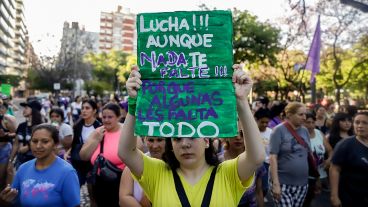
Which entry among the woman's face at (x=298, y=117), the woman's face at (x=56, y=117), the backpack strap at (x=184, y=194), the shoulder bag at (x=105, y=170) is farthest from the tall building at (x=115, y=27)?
the backpack strap at (x=184, y=194)

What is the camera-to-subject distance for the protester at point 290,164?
194 inches

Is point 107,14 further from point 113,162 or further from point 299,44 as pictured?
point 113,162

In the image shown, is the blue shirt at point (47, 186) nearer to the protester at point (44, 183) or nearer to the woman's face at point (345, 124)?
the protester at point (44, 183)

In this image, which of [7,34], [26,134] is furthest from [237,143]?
[7,34]

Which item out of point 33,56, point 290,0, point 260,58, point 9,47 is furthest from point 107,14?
point 290,0

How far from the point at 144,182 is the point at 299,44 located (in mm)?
24007

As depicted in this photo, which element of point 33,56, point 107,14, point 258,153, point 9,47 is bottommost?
point 258,153

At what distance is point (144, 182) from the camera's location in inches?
99.8

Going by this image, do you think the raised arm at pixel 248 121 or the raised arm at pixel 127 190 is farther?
the raised arm at pixel 127 190

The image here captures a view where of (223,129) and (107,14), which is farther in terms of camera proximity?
(107,14)

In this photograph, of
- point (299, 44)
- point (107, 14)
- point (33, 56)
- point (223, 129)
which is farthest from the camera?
point (107, 14)

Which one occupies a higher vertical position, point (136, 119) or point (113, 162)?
point (136, 119)

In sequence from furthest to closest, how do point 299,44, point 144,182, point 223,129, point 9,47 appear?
point 9,47
point 299,44
point 144,182
point 223,129

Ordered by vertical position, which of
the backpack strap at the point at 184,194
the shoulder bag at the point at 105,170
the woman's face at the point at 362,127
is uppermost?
the woman's face at the point at 362,127
